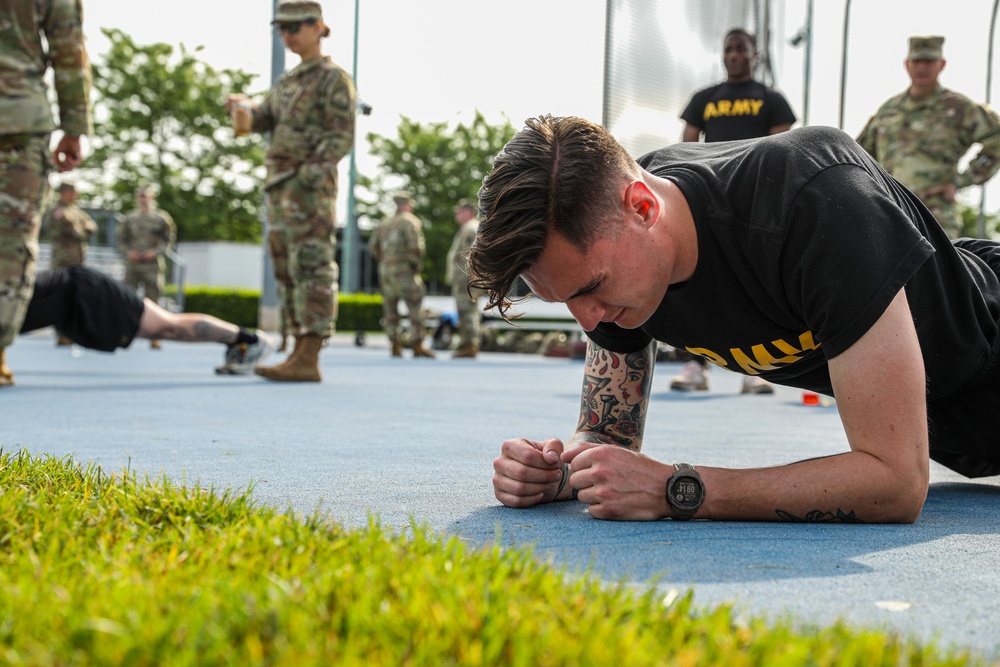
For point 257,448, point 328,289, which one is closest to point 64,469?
point 257,448

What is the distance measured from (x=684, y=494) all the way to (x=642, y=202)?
66 cm

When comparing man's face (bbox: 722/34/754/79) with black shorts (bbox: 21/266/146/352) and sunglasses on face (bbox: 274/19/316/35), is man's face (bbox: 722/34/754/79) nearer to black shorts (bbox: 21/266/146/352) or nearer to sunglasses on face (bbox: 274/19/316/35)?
sunglasses on face (bbox: 274/19/316/35)

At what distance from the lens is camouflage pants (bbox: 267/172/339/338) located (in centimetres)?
770

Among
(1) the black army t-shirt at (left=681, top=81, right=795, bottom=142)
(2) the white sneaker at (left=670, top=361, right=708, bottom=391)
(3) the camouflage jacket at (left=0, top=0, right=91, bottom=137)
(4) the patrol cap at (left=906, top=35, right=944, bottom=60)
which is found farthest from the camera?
(2) the white sneaker at (left=670, top=361, right=708, bottom=391)

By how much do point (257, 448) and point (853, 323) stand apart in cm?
235

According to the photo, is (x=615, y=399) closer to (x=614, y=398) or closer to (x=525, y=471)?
(x=614, y=398)

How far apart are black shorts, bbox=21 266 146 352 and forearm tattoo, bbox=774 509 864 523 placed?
5.41 metres

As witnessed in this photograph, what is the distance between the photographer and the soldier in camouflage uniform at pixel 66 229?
579 inches

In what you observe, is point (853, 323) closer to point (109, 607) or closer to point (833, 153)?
point (833, 153)

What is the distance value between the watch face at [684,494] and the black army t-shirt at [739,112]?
18.5 feet

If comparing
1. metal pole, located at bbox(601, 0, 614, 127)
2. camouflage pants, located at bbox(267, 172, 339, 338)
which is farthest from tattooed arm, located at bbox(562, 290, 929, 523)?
metal pole, located at bbox(601, 0, 614, 127)

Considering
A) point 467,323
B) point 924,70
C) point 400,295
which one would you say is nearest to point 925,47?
point 924,70

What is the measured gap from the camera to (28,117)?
562 centimetres

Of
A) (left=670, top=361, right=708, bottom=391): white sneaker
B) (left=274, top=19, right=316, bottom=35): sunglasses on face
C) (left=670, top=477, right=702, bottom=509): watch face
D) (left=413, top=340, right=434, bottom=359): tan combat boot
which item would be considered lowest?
(left=413, top=340, right=434, bottom=359): tan combat boot
